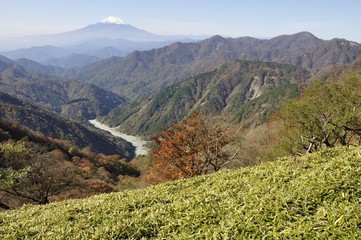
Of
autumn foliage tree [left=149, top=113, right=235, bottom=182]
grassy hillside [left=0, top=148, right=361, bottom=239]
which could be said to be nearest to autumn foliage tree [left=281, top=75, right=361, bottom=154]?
autumn foliage tree [left=149, top=113, right=235, bottom=182]

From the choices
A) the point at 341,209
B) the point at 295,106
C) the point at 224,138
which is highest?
the point at 341,209

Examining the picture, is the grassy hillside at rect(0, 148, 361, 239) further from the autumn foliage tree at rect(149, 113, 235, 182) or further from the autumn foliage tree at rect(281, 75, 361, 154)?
the autumn foliage tree at rect(281, 75, 361, 154)

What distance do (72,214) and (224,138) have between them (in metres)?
23.4

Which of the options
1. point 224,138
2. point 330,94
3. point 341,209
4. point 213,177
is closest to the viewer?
point 341,209

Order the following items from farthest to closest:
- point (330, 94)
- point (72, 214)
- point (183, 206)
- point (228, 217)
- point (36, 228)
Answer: point (330, 94) → point (72, 214) → point (36, 228) → point (183, 206) → point (228, 217)

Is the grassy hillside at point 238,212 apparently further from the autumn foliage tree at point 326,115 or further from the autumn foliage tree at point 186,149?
the autumn foliage tree at point 326,115

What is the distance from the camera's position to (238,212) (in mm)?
8391

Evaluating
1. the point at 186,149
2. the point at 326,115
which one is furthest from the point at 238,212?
the point at 326,115

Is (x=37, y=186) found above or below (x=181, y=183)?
below

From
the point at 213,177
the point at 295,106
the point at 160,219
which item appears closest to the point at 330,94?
the point at 295,106

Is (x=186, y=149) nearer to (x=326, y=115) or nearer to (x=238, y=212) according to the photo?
(x=326, y=115)

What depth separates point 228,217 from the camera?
27.4 ft

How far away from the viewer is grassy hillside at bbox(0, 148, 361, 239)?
725cm

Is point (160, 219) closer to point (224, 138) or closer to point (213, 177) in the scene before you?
point (213, 177)
